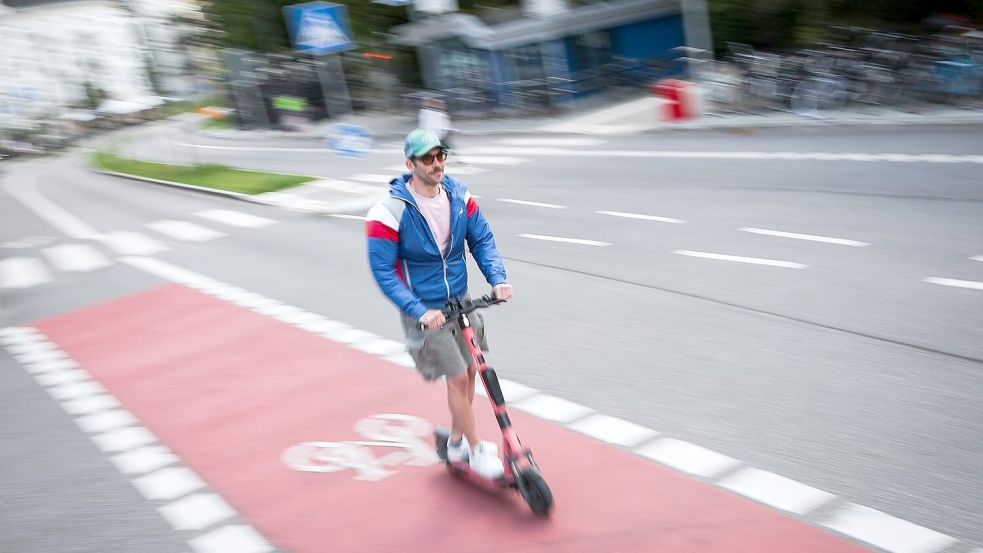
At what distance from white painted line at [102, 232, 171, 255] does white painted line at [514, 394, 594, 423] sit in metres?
11.2

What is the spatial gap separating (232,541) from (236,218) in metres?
14.4

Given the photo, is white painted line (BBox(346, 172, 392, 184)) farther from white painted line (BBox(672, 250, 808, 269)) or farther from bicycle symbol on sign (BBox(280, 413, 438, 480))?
bicycle symbol on sign (BBox(280, 413, 438, 480))

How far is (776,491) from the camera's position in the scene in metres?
4.96

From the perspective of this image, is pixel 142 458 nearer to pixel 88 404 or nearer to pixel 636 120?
pixel 88 404

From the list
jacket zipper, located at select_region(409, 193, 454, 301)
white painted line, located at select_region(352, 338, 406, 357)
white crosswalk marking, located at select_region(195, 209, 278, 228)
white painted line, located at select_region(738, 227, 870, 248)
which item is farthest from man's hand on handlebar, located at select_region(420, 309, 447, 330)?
white crosswalk marking, located at select_region(195, 209, 278, 228)

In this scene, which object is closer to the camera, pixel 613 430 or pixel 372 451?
pixel 613 430

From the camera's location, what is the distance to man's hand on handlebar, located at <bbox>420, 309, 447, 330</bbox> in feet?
15.1

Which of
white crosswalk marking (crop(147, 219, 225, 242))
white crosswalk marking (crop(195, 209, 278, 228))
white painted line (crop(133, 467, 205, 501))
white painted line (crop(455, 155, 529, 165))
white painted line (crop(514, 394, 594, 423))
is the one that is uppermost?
white painted line (crop(133, 467, 205, 501))

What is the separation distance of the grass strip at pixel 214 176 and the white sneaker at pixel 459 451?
55.4ft

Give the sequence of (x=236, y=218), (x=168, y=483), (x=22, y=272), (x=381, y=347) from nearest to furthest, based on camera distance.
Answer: (x=168, y=483), (x=381, y=347), (x=22, y=272), (x=236, y=218)

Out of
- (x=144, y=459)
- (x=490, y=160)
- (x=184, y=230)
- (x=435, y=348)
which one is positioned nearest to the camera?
(x=435, y=348)

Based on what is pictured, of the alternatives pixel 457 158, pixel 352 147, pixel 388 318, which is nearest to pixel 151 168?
pixel 352 147

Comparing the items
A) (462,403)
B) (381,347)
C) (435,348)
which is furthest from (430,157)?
(381,347)

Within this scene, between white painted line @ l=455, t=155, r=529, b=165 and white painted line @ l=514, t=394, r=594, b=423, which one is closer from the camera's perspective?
white painted line @ l=514, t=394, r=594, b=423
